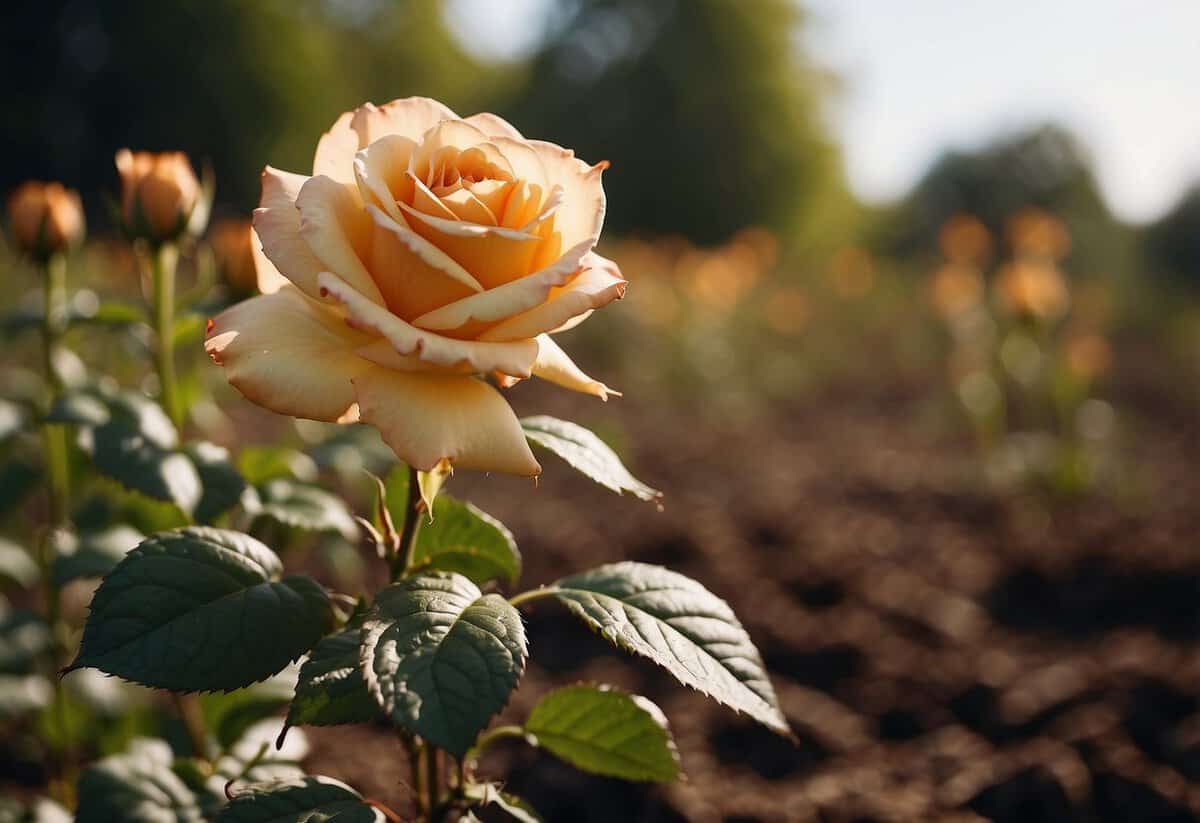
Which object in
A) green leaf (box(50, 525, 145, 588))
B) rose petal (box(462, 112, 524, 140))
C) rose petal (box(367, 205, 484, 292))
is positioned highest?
rose petal (box(462, 112, 524, 140))

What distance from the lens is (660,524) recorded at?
2633 millimetres

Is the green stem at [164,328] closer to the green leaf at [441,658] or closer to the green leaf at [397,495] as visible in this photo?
the green leaf at [397,495]

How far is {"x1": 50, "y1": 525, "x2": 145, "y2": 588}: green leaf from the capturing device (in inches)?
38.1

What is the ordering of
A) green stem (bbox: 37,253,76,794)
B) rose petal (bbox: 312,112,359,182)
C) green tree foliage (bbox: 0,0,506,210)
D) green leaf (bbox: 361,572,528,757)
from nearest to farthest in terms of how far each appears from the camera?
green leaf (bbox: 361,572,528,757) → rose petal (bbox: 312,112,359,182) → green stem (bbox: 37,253,76,794) → green tree foliage (bbox: 0,0,506,210)

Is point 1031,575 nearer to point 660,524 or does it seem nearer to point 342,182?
point 660,524

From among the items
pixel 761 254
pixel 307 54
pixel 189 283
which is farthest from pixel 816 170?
pixel 189 283

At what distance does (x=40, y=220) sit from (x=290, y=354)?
2.59ft

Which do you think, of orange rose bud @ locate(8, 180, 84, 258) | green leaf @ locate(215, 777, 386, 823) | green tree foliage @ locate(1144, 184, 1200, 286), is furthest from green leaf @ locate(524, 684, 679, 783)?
green tree foliage @ locate(1144, 184, 1200, 286)

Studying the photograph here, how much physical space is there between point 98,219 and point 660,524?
33.1 ft

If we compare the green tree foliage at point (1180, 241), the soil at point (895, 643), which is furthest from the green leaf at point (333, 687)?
the green tree foliage at point (1180, 241)

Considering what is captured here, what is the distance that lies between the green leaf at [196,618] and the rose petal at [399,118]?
1.03 ft

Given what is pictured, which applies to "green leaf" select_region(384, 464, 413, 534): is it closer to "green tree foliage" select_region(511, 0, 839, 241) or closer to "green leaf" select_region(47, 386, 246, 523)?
"green leaf" select_region(47, 386, 246, 523)

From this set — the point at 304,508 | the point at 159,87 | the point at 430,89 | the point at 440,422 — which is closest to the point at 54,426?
the point at 304,508

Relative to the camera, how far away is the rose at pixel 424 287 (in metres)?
0.56
